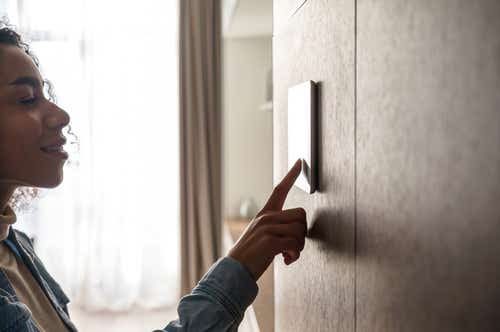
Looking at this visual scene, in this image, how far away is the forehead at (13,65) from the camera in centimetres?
99

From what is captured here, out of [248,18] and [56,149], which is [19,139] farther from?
[248,18]

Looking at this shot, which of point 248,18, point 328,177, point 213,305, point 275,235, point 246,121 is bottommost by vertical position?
point 213,305

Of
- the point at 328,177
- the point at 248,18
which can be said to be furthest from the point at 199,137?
the point at 328,177

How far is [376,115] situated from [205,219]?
2.81 metres

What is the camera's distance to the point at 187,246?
10.6 ft

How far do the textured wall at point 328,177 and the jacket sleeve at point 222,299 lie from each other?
3.8 inches

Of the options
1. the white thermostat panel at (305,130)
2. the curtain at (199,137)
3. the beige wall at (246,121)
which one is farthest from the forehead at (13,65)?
the beige wall at (246,121)

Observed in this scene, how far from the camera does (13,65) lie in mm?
998

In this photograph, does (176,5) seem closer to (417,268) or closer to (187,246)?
(187,246)

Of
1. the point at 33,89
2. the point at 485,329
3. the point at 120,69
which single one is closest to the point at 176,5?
the point at 120,69

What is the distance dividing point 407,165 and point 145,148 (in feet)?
9.94

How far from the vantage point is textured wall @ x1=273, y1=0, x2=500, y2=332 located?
10.9 inches

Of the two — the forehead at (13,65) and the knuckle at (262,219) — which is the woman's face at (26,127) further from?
the knuckle at (262,219)

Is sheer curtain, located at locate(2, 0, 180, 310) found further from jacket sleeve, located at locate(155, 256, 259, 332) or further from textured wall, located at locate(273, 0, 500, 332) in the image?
textured wall, located at locate(273, 0, 500, 332)
